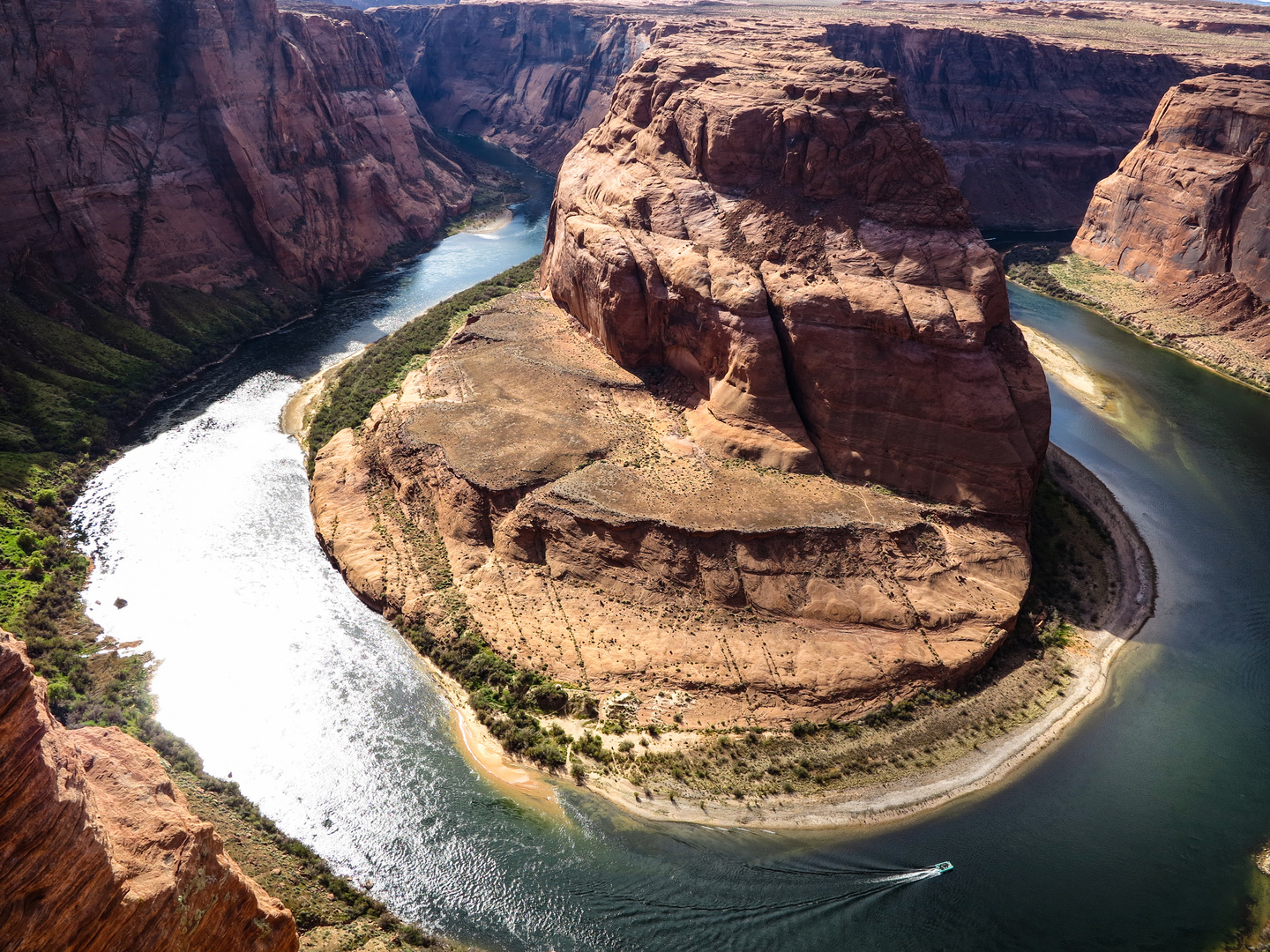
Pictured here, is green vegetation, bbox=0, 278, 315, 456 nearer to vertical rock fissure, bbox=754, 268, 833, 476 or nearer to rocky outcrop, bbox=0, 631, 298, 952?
rocky outcrop, bbox=0, 631, 298, 952

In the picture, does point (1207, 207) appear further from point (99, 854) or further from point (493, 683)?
point (99, 854)

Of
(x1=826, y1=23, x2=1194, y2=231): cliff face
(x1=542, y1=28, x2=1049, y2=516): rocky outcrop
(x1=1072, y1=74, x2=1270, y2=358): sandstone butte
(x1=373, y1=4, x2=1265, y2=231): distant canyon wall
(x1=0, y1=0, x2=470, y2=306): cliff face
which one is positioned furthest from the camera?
(x1=373, y1=4, x2=1265, y2=231): distant canyon wall

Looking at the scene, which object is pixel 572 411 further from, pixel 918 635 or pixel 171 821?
pixel 171 821

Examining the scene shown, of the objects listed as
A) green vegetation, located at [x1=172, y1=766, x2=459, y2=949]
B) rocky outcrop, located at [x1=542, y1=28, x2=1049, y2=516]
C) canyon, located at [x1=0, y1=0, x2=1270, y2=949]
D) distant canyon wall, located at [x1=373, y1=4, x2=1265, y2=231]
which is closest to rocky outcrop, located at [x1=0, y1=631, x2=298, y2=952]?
canyon, located at [x1=0, y1=0, x2=1270, y2=949]

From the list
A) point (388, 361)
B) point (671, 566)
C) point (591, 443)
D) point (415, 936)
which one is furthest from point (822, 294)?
point (388, 361)

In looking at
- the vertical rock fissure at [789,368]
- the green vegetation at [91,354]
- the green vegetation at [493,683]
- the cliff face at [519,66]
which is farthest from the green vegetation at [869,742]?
the cliff face at [519,66]

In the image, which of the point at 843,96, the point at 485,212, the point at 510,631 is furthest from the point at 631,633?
the point at 485,212
